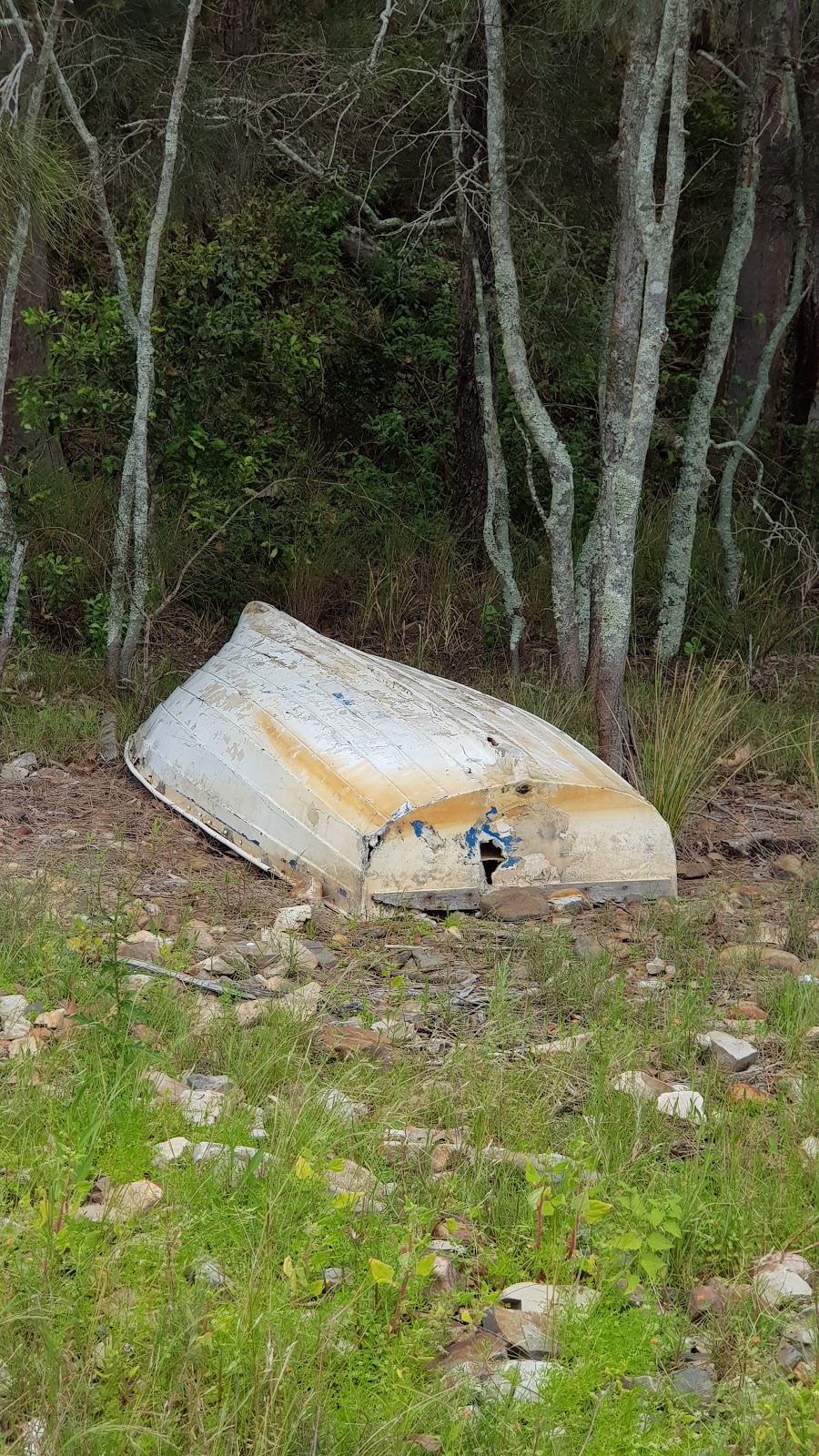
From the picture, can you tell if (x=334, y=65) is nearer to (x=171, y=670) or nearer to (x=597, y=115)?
(x=597, y=115)

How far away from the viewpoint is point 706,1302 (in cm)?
231

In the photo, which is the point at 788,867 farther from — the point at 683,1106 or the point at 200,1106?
the point at 200,1106

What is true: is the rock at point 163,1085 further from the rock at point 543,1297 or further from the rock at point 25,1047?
the rock at point 543,1297

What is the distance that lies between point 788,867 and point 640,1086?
7.53 ft

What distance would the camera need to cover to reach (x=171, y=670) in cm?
697

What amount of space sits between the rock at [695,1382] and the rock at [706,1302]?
0.15 m

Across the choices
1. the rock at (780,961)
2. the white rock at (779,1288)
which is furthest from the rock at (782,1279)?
the rock at (780,961)

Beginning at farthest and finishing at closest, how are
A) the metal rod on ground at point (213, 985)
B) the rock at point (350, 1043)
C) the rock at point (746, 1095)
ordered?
the metal rod on ground at point (213, 985) → the rock at point (350, 1043) → the rock at point (746, 1095)

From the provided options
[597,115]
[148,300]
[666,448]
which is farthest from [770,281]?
[148,300]

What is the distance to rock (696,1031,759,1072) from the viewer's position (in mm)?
3191

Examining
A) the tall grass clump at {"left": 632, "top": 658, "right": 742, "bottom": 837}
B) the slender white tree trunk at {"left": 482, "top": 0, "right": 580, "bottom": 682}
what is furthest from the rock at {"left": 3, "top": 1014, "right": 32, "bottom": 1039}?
the slender white tree trunk at {"left": 482, "top": 0, "right": 580, "bottom": 682}

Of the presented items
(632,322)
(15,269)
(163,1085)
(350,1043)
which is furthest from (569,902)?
(15,269)

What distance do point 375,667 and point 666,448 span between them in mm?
5493

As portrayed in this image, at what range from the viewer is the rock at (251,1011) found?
324cm
